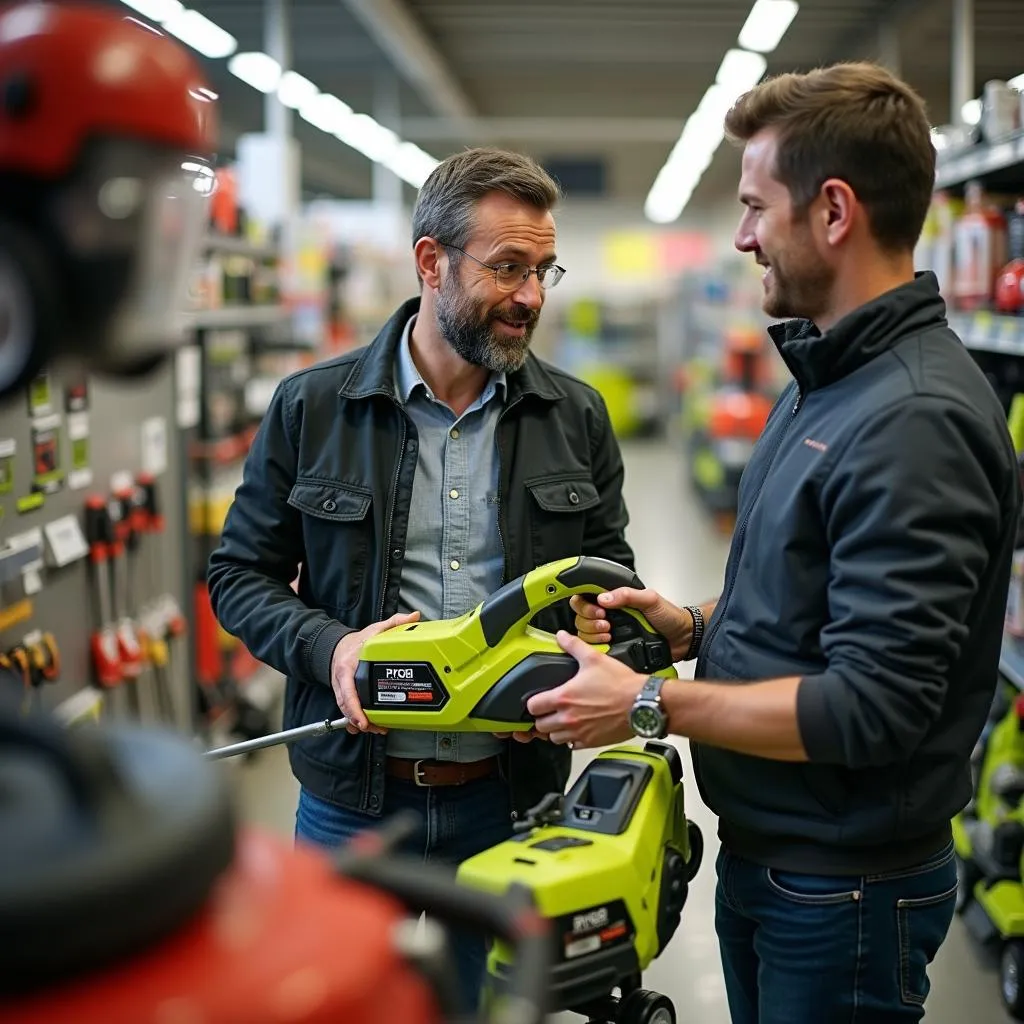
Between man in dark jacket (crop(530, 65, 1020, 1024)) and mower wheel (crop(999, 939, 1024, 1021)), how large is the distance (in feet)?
5.52

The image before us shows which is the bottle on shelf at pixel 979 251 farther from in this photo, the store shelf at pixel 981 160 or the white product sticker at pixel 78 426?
the white product sticker at pixel 78 426

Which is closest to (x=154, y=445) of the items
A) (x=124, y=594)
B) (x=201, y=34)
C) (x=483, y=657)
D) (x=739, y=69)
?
(x=124, y=594)

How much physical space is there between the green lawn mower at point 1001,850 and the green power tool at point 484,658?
6.02ft

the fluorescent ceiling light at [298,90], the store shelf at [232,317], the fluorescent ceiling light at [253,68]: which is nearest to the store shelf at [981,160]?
the store shelf at [232,317]

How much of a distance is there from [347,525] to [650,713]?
2.61ft

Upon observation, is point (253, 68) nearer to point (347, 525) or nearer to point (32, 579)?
point (32, 579)

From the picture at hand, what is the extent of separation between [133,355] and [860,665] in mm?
980

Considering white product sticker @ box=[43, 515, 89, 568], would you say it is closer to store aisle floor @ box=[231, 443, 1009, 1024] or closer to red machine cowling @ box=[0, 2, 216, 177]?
store aisle floor @ box=[231, 443, 1009, 1024]

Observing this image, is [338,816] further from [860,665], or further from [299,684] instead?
[860,665]

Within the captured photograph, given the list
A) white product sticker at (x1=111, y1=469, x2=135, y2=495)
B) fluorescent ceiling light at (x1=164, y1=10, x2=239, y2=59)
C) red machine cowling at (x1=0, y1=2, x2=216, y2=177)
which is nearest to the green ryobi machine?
red machine cowling at (x1=0, y1=2, x2=216, y2=177)

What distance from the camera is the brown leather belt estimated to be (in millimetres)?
2180

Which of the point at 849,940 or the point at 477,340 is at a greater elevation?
the point at 477,340

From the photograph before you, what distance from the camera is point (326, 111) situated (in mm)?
13609

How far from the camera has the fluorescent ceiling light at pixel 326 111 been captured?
13.0m
